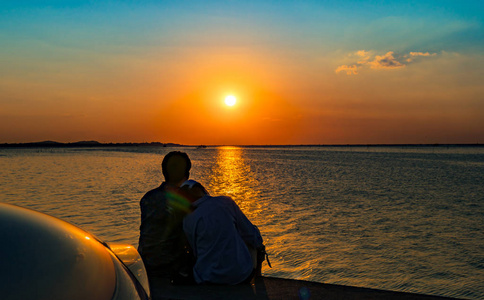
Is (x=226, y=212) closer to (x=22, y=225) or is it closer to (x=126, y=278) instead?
(x=126, y=278)

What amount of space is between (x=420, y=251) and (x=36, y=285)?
9063 millimetres

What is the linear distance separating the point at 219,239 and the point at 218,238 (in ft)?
0.08

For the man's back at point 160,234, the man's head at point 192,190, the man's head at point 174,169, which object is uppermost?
the man's head at point 174,169

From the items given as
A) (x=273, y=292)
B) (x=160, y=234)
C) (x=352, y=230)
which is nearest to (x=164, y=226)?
(x=160, y=234)

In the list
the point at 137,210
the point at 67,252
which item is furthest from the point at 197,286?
the point at 137,210

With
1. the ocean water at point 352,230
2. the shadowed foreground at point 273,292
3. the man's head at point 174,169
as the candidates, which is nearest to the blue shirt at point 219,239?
the shadowed foreground at point 273,292

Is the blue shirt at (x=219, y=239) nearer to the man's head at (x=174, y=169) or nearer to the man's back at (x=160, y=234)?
the man's back at (x=160, y=234)

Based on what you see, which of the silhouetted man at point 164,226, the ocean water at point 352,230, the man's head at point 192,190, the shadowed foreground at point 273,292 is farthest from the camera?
the ocean water at point 352,230

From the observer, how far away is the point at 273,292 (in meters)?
4.23

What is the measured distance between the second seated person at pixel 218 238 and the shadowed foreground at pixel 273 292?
0.13 meters

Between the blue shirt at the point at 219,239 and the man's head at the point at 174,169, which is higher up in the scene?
the man's head at the point at 174,169

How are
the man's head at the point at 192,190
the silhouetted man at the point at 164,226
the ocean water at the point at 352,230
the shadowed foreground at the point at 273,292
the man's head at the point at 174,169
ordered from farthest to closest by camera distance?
the ocean water at the point at 352,230, the man's head at the point at 174,169, the silhouetted man at the point at 164,226, the man's head at the point at 192,190, the shadowed foreground at the point at 273,292

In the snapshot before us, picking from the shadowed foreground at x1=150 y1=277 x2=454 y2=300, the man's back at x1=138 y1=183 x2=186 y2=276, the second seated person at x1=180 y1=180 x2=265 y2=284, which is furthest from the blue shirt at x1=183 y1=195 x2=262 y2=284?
the man's back at x1=138 y1=183 x2=186 y2=276

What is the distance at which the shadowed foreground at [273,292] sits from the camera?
407cm
